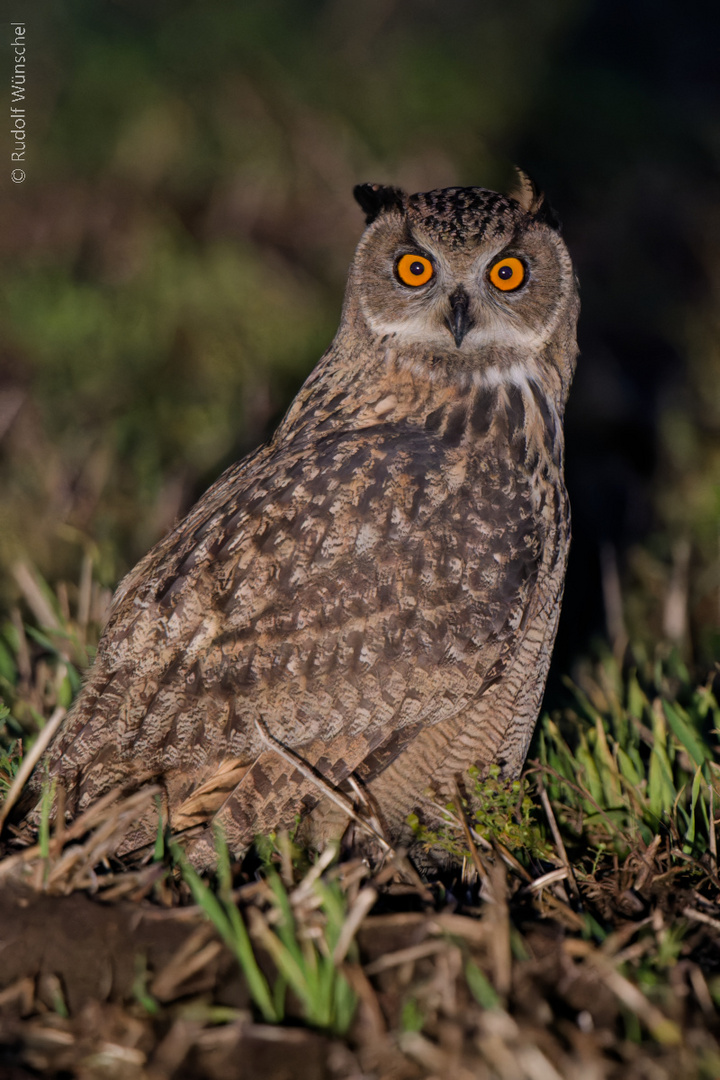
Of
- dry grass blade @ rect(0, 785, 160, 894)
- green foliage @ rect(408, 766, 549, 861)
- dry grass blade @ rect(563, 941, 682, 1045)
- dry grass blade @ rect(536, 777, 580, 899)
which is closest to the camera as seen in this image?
dry grass blade @ rect(563, 941, 682, 1045)

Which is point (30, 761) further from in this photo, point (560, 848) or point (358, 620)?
point (560, 848)

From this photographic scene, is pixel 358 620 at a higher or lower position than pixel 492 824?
higher

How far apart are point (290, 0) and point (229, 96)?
2.50 meters

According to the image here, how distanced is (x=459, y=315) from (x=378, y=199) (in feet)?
1.72

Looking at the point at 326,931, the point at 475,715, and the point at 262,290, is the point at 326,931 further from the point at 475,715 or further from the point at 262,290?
the point at 262,290

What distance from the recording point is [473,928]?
6.52 ft

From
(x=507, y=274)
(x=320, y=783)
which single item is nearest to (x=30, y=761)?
(x=320, y=783)

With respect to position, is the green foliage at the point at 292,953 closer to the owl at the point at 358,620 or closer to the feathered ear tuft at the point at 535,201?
the owl at the point at 358,620

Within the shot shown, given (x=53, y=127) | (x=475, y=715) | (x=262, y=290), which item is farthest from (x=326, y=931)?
(x=53, y=127)

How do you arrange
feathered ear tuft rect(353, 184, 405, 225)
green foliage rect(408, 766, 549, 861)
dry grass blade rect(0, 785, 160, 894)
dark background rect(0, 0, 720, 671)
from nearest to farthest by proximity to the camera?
dry grass blade rect(0, 785, 160, 894), green foliage rect(408, 766, 549, 861), feathered ear tuft rect(353, 184, 405, 225), dark background rect(0, 0, 720, 671)

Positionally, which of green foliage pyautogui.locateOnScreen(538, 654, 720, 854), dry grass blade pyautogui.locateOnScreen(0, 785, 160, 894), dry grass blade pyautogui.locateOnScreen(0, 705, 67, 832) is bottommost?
green foliage pyautogui.locateOnScreen(538, 654, 720, 854)

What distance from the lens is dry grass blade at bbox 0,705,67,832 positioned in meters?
2.25

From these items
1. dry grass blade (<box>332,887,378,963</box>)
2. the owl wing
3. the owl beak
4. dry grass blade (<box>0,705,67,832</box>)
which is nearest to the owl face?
the owl beak

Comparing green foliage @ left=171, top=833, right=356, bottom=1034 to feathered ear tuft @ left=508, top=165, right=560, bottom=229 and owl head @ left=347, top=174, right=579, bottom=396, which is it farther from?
feathered ear tuft @ left=508, top=165, right=560, bottom=229
